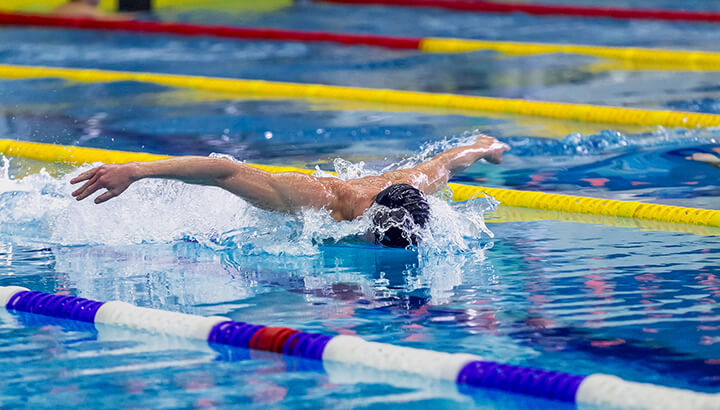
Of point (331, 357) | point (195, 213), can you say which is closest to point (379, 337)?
point (331, 357)

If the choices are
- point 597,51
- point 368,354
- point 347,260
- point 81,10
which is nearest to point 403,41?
point 597,51

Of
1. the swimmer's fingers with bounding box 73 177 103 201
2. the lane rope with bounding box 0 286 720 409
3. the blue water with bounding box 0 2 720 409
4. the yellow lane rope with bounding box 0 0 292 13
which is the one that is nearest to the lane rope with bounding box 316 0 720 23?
the yellow lane rope with bounding box 0 0 292 13

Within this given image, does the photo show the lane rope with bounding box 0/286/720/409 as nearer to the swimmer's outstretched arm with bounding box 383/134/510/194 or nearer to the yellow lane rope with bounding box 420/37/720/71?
the swimmer's outstretched arm with bounding box 383/134/510/194

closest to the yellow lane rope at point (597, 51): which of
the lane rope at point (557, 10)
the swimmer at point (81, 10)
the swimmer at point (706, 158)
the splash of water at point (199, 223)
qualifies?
the lane rope at point (557, 10)

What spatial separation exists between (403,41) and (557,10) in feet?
10.1

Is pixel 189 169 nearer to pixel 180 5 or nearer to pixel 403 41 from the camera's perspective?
pixel 403 41

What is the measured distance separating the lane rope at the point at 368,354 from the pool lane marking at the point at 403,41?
6.49m

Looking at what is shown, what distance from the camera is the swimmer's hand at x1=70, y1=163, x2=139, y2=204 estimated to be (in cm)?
369

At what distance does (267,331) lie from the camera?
3.37m

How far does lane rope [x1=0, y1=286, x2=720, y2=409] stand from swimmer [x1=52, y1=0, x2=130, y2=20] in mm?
8662

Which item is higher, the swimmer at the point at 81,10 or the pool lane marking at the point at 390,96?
→ the swimmer at the point at 81,10

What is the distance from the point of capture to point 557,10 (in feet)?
42.6

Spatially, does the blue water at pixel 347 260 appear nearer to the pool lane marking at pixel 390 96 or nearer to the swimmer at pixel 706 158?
the swimmer at pixel 706 158

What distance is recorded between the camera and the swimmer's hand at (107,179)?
3.69m
